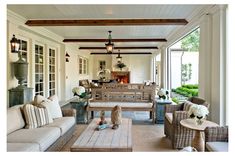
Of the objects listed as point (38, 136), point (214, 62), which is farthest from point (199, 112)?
point (38, 136)

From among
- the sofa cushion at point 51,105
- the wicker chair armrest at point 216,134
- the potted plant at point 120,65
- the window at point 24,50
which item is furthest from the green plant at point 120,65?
the wicker chair armrest at point 216,134

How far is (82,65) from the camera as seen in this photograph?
44.1 feet

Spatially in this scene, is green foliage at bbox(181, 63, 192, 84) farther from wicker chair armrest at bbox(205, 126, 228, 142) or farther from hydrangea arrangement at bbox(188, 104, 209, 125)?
wicker chair armrest at bbox(205, 126, 228, 142)

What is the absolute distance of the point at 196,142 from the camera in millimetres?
3160

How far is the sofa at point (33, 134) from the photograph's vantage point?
112 inches

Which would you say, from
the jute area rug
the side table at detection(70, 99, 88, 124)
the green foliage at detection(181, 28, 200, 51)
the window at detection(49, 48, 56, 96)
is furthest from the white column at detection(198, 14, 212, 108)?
the window at detection(49, 48, 56, 96)

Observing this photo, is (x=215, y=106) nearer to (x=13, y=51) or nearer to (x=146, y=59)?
(x=13, y=51)

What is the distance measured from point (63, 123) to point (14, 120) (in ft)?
2.94

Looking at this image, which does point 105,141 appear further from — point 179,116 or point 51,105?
point 51,105

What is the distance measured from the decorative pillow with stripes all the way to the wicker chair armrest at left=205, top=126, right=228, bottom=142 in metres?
2.73

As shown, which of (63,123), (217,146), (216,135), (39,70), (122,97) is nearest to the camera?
(217,146)

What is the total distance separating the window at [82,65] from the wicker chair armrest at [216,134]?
10.5 metres

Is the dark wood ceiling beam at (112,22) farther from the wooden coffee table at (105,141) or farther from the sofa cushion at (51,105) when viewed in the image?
the wooden coffee table at (105,141)
